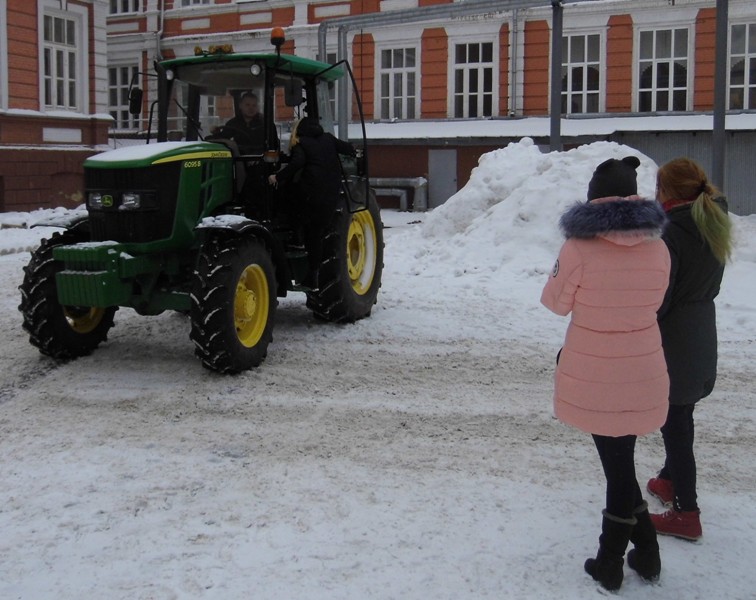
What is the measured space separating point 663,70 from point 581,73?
212cm

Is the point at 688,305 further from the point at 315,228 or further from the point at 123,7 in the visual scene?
the point at 123,7

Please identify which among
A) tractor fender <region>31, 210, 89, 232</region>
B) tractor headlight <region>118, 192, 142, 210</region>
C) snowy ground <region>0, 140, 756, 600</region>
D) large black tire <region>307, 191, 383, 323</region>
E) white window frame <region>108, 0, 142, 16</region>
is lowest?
snowy ground <region>0, 140, 756, 600</region>

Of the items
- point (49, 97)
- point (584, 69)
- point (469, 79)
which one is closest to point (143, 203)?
point (49, 97)

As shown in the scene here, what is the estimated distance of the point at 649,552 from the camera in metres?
3.92

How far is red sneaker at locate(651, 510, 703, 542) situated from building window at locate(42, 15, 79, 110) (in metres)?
20.0

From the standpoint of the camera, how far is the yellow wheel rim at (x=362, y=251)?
9359mm

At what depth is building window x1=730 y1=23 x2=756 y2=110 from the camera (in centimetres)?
2358

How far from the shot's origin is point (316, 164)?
8.11 m

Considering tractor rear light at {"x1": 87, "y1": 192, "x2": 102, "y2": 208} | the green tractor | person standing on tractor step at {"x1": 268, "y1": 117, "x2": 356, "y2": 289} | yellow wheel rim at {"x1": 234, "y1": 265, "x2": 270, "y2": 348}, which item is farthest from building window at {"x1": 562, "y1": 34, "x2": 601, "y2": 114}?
tractor rear light at {"x1": 87, "y1": 192, "x2": 102, "y2": 208}

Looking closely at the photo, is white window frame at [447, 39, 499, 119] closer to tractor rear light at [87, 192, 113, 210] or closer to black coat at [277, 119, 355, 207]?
black coat at [277, 119, 355, 207]

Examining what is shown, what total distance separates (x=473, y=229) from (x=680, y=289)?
28.9 ft

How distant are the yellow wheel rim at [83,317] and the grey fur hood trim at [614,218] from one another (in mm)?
5005

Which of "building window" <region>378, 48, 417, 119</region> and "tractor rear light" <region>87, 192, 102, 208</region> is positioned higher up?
"building window" <region>378, 48, 417, 119</region>

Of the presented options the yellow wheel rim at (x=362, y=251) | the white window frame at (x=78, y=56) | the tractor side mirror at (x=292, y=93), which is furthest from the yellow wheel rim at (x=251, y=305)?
the white window frame at (x=78, y=56)
